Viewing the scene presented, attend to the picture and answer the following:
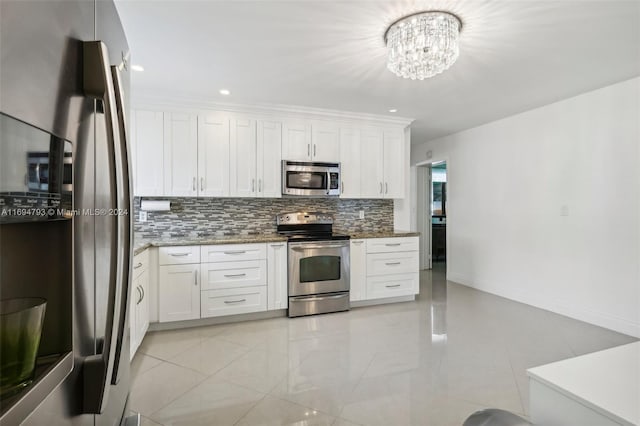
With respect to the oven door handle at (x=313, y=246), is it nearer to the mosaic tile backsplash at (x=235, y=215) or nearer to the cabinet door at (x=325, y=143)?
the mosaic tile backsplash at (x=235, y=215)

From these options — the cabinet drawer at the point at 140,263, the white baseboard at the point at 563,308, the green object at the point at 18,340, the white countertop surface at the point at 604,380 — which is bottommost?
the white baseboard at the point at 563,308

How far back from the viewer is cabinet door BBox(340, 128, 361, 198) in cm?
416

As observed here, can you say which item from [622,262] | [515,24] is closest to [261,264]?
[515,24]

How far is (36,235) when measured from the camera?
564 mm

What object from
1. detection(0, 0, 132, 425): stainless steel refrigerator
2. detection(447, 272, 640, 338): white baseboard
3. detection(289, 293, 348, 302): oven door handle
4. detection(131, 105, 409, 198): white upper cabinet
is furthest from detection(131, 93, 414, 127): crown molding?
detection(0, 0, 132, 425): stainless steel refrigerator

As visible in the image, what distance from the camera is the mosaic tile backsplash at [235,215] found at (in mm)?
3732

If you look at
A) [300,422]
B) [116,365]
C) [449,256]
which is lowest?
[300,422]

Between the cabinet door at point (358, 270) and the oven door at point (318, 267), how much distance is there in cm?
9

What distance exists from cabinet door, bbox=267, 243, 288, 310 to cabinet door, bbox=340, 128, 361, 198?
43.8 inches

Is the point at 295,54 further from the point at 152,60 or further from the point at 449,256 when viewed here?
the point at 449,256

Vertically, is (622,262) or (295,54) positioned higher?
(295,54)

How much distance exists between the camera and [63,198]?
23.7 inches

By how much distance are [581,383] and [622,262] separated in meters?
2.87

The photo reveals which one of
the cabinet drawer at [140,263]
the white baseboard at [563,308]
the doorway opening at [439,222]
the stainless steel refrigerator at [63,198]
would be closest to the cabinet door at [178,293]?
the cabinet drawer at [140,263]
